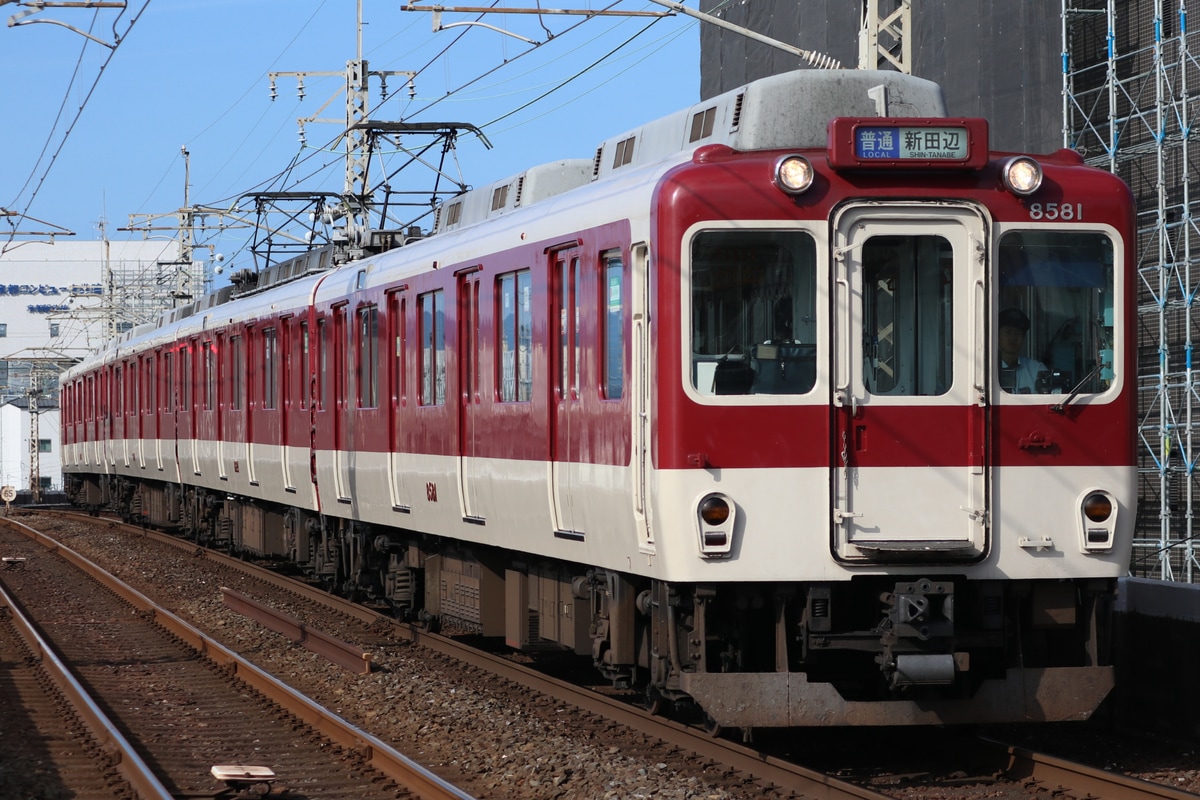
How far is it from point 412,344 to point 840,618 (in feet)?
17.3

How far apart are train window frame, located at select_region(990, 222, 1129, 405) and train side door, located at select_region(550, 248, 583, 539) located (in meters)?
2.34

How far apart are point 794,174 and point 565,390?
6.92 feet

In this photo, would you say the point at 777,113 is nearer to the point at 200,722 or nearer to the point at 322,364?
the point at 200,722

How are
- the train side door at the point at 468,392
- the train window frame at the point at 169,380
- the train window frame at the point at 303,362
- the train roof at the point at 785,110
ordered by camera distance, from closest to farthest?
the train roof at the point at 785,110, the train side door at the point at 468,392, the train window frame at the point at 303,362, the train window frame at the point at 169,380

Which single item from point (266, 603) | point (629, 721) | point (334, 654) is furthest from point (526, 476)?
point (266, 603)

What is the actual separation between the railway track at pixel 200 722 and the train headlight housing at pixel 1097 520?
3.10 metres

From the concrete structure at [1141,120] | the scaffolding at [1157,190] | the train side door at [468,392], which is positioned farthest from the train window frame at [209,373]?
the scaffolding at [1157,190]

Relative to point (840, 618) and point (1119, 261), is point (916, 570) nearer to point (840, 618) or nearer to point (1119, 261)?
point (840, 618)

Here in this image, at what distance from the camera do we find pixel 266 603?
1662 centimetres

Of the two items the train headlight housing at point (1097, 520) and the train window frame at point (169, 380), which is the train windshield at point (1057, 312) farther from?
the train window frame at point (169, 380)

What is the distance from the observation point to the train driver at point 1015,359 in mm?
7777

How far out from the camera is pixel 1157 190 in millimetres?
21562

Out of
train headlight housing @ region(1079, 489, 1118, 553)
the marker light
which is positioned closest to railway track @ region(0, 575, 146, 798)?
train headlight housing @ region(1079, 489, 1118, 553)

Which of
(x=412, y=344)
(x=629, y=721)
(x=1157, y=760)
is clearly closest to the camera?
(x=1157, y=760)
